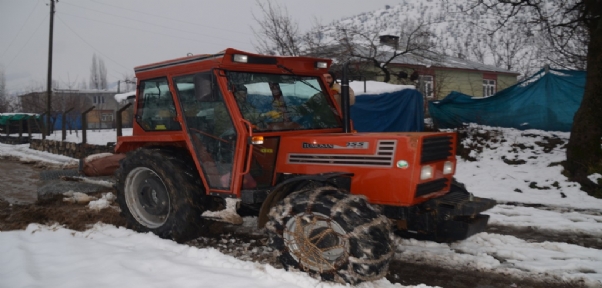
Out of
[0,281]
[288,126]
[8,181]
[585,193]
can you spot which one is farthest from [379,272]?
[8,181]

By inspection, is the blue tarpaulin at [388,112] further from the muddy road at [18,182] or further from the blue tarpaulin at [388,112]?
the muddy road at [18,182]

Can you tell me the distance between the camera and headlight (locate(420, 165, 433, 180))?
13.2ft

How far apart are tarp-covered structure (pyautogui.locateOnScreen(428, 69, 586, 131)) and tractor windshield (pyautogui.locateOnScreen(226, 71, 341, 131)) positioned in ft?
28.8

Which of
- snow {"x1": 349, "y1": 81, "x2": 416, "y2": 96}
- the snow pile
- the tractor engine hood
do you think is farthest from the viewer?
snow {"x1": 349, "y1": 81, "x2": 416, "y2": 96}

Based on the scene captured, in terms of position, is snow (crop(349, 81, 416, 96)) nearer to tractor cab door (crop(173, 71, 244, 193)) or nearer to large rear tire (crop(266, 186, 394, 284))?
tractor cab door (crop(173, 71, 244, 193))

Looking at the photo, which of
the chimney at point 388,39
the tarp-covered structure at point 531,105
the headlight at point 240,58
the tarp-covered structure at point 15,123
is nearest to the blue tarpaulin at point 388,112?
the tarp-covered structure at point 531,105

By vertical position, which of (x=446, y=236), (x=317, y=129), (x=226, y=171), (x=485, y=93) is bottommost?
(x=446, y=236)

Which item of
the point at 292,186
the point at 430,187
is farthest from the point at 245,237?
the point at 430,187

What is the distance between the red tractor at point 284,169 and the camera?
3.87 meters

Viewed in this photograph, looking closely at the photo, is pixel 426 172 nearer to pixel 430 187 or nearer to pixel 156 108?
pixel 430 187

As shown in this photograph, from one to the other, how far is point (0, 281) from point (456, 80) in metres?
27.9

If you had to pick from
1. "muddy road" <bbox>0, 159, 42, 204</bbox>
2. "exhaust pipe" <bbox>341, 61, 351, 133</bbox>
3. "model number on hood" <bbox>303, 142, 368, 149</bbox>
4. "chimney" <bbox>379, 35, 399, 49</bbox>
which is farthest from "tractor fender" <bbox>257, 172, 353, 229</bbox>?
"chimney" <bbox>379, 35, 399, 49</bbox>

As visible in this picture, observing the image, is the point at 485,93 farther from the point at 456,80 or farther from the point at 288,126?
the point at 288,126

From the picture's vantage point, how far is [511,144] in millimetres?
11453
